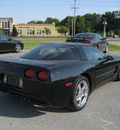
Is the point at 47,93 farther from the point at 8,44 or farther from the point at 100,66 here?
the point at 8,44

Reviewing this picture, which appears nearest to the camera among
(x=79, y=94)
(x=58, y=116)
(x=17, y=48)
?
(x=58, y=116)

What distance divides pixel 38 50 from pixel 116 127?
2.34 meters

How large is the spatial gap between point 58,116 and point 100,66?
5.59ft

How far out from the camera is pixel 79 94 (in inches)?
140

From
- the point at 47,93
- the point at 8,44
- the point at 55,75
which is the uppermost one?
the point at 8,44

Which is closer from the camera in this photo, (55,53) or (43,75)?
(43,75)

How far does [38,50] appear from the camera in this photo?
4156 mm

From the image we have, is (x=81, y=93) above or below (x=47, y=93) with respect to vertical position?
below

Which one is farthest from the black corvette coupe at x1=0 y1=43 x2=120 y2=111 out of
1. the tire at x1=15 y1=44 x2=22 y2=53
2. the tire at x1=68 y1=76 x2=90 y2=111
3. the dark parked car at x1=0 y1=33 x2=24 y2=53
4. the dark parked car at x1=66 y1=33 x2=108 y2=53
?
the tire at x1=15 y1=44 x2=22 y2=53

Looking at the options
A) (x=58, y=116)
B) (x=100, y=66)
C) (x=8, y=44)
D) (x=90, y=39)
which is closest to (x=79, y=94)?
(x=58, y=116)

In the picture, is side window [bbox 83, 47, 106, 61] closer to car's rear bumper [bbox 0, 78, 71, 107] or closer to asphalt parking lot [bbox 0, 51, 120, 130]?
asphalt parking lot [bbox 0, 51, 120, 130]

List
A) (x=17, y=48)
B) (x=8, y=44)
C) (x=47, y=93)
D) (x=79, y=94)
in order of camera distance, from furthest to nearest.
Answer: (x=17, y=48)
(x=8, y=44)
(x=79, y=94)
(x=47, y=93)

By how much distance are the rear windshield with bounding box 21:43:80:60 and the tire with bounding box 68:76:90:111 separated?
564 millimetres

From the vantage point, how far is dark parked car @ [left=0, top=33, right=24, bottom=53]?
1166 cm
